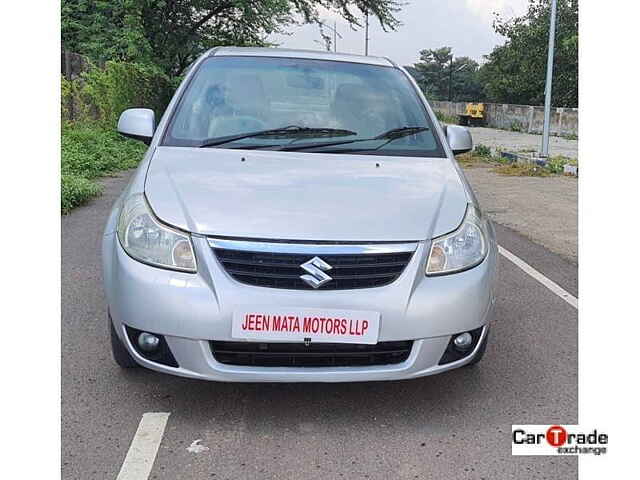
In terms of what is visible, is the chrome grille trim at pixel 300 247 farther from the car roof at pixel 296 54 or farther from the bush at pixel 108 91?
the bush at pixel 108 91

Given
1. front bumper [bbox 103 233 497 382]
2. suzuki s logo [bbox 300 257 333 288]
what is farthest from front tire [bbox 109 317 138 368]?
suzuki s logo [bbox 300 257 333 288]

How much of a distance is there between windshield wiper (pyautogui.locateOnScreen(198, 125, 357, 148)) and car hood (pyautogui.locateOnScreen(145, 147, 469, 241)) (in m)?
0.12

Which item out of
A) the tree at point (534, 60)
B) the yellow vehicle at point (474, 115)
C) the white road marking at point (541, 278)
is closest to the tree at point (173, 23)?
the white road marking at point (541, 278)

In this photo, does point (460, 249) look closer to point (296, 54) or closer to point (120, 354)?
point (120, 354)

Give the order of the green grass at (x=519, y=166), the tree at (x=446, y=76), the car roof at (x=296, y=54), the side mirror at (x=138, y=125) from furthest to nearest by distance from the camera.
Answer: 1. the tree at (x=446, y=76)
2. the green grass at (x=519, y=166)
3. the car roof at (x=296, y=54)
4. the side mirror at (x=138, y=125)

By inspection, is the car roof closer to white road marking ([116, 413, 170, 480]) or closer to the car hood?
the car hood

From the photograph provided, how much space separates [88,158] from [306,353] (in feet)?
32.7

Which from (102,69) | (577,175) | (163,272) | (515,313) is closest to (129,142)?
(102,69)

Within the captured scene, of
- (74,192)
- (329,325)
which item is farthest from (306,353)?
(74,192)

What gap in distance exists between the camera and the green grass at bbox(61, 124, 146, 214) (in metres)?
8.94

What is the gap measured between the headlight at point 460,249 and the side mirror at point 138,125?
1.94 meters

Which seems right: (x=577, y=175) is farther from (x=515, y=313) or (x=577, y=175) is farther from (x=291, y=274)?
(x=291, y=274)

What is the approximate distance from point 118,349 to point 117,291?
1.62 ft

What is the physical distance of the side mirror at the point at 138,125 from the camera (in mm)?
4324
